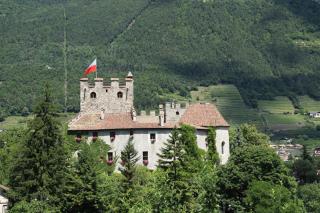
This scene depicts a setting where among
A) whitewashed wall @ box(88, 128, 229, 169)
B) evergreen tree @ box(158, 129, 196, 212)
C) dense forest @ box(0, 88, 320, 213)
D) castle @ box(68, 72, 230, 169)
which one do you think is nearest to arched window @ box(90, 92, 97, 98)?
castle @ box(68, 72, 230, 169)

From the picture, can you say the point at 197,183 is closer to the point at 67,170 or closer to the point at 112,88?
the point at 67,170

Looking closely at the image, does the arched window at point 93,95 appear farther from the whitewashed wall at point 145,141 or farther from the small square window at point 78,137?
the small square window at point 78,137

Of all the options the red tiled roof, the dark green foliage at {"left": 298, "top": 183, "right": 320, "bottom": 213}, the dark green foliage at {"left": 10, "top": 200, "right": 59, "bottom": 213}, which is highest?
the red tiled roof

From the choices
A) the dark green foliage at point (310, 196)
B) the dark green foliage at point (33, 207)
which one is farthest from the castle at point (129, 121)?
the dark green foliage at point (310, 196)

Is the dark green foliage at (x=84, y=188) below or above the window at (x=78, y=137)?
below

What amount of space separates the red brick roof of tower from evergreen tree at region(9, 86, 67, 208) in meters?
21.9

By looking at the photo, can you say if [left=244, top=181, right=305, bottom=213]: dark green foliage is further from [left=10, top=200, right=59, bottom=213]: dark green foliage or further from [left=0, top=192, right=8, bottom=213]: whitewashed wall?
[left=0, top=192, right=8, bottom=213]: whitewashed wall

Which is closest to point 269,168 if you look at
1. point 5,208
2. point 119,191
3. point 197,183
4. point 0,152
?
point 197,183

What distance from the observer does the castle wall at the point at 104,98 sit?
97.3 meters

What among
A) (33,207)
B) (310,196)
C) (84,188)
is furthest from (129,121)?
(310,196)

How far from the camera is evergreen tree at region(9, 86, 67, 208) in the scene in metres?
76.8

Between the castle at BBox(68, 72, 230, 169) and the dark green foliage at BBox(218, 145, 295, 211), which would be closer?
the dark green foliage at BBox(218, 145, 295, 211)

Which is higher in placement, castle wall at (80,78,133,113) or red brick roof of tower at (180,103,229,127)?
castle wall at (80,78,133,113)

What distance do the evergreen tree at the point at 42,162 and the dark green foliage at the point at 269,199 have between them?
1810 centimetres
